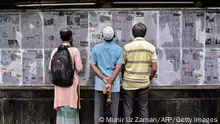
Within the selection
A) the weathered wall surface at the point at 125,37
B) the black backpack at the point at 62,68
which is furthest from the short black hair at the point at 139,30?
the black backpack at the point at 62,68

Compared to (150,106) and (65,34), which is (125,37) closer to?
(65,34)

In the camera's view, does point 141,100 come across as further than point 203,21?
No

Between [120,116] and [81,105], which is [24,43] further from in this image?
[120,116]

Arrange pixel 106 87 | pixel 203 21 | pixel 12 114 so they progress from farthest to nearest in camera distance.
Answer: pixel 12 114, pixel 203 21, pixel 106 87

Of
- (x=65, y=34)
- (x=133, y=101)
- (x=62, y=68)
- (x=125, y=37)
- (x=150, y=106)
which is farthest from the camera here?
(x=150, y=106)

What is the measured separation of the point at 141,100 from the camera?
439 centimetres

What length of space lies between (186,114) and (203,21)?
5.25ft

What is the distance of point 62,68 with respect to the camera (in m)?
4.19

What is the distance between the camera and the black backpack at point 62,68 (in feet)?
13.8

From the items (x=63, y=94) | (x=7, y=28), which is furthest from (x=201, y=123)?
(x=7, y=28)

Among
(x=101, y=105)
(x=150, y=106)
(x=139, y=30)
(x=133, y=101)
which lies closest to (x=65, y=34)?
(x=139, y=30)

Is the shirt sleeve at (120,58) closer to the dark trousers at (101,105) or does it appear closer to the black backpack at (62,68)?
the dark trousers at (101,105)

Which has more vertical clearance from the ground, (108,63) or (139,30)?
(139,30)


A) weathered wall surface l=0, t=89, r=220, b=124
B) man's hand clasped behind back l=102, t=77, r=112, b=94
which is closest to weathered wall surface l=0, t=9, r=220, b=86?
weathered wall surface l=0, t=89, r=220, b=124
